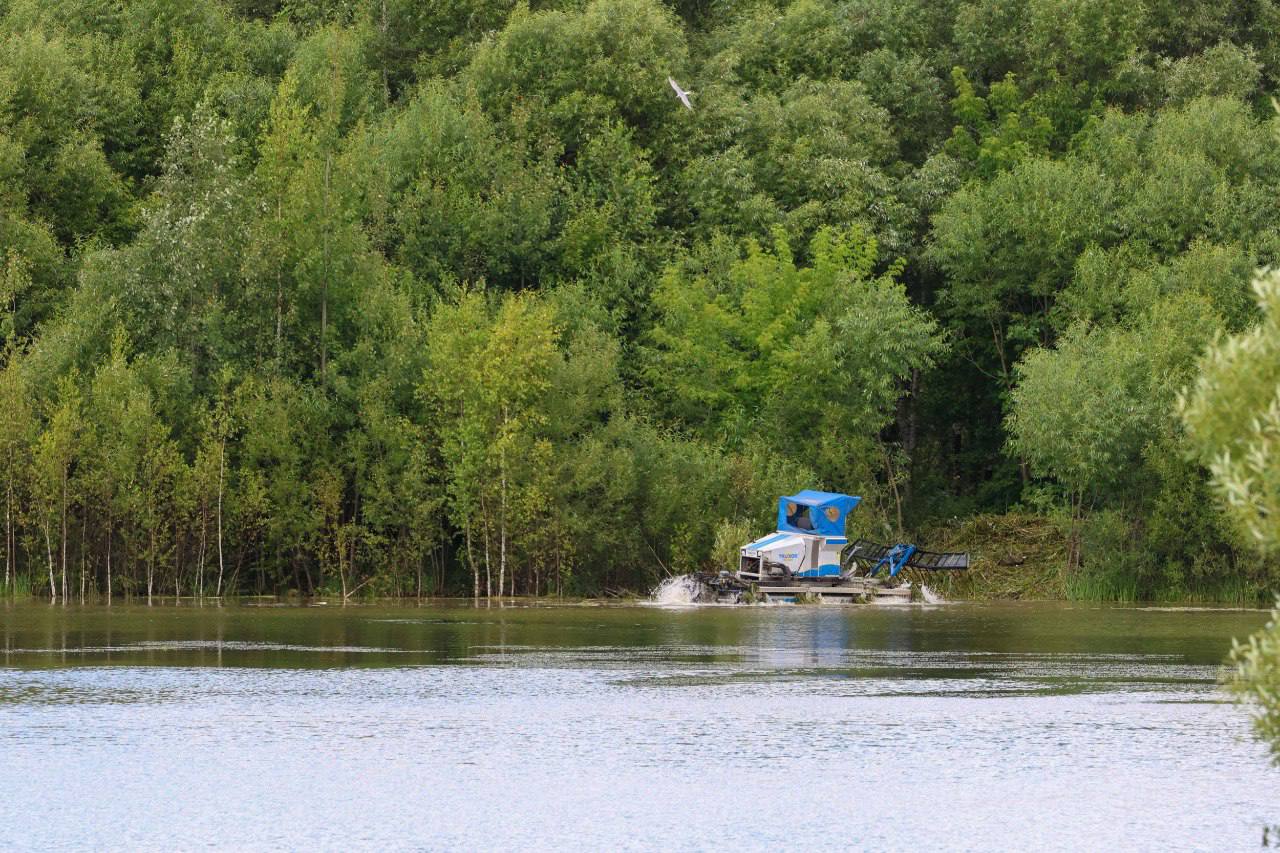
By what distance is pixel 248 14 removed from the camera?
107m

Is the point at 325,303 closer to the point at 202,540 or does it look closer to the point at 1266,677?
the point at 202,540

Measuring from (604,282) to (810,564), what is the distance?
22.8m

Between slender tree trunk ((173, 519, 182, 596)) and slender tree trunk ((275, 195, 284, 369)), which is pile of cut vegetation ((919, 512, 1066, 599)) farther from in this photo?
slender tree trunk ((173, 519, 182, 596))

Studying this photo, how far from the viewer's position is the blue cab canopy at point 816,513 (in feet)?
216

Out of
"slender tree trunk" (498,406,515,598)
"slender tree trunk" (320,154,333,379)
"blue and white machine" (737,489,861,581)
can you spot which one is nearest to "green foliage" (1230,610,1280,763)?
"blue and white machine" (737,489,861,581)

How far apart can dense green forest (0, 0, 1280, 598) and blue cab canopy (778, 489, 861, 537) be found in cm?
201

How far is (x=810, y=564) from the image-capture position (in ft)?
215

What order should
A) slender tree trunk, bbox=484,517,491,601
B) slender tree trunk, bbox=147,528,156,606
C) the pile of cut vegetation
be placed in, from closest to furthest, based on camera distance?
slender tree trunk, bbox=147,528,156,606 → slender tree trunk, bbox=484,517,491,601 → the pile of cut vegetation

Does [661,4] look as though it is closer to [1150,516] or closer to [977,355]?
[977,355]

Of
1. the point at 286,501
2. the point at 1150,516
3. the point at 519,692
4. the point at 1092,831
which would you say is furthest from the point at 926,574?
the point at 1092,831

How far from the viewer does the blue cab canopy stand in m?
65.7

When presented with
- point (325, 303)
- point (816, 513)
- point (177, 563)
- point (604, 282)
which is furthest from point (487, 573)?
point (604, 282)

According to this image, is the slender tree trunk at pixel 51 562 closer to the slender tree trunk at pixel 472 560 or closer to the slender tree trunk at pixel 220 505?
the slender tree trunk at pixel 220 505

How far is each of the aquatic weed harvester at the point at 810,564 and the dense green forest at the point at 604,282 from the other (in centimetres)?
247
